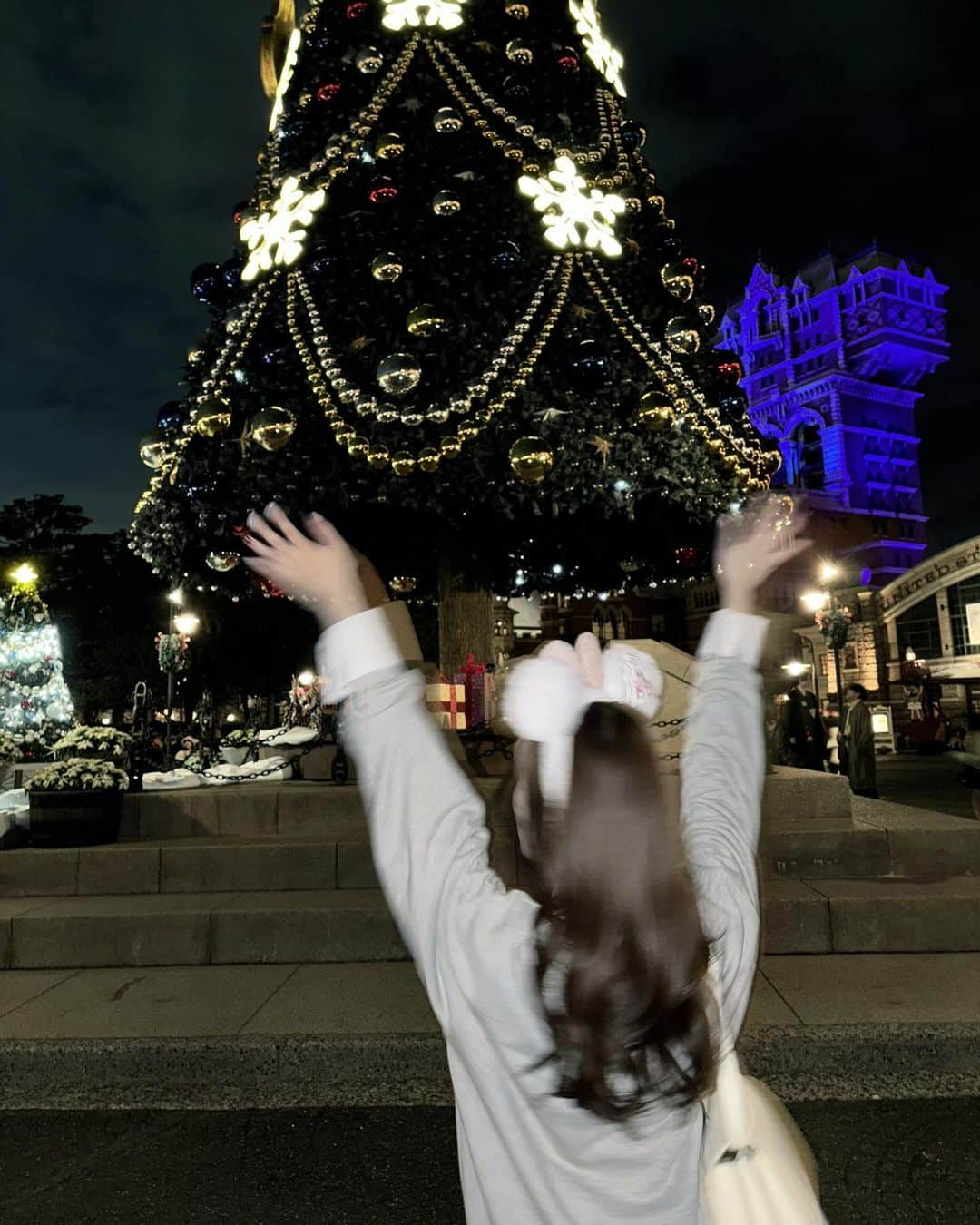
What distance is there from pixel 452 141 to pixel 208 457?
3508 mm

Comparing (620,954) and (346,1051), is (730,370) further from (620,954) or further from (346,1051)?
(620,954)

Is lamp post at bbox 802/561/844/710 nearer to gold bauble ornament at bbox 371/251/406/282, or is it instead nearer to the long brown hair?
gold bauble ornament at bbox 371/251/406/282

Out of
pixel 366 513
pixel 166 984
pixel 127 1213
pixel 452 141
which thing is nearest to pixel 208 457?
pixel 366 513

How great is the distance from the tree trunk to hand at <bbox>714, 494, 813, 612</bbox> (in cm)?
752

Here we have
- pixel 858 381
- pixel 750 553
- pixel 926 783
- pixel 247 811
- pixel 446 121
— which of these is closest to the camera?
pixel 750 553

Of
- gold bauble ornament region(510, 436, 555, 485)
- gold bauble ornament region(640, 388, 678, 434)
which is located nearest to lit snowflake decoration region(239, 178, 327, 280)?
gold bauble ornament region(510, 436, 555, 485)

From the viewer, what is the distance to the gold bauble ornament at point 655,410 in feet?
23.5

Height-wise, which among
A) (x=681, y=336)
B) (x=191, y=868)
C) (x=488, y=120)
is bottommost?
(x=191, y=868)

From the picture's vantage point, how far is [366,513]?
9.66m

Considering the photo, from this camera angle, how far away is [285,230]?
745 cm

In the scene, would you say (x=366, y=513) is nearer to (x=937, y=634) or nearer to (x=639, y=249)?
(x=639, y=249)

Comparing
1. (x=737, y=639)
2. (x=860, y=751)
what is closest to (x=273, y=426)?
(x=737, y=639)

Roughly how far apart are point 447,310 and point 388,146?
5.10 feet

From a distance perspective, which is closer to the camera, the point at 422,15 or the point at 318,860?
the point at 318,860
